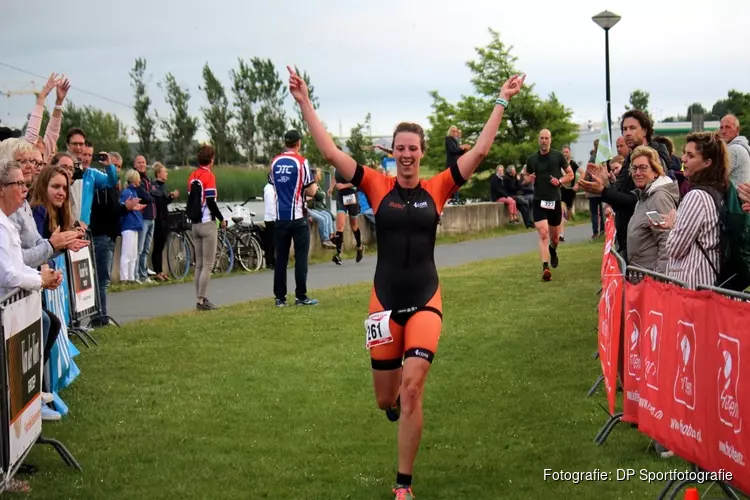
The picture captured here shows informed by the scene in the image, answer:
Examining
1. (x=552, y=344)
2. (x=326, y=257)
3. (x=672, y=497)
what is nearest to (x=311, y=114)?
(x=672, y=497)

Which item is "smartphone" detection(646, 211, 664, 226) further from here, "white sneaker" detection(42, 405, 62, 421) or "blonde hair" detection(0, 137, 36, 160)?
"blonde hair" detection(0, 137, 36, 160)

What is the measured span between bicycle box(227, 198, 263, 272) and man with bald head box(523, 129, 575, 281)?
6.16 meters

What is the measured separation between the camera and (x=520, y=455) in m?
7.25

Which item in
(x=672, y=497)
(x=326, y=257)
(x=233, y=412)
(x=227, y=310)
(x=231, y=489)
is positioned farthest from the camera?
(x=326, y=257)

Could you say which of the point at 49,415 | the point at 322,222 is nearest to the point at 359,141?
the point at 322,222

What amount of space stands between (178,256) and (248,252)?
5.59 ft

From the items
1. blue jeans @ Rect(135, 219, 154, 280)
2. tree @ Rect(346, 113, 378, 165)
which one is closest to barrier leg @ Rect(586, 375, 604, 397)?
blue jeans @ Rect(135, 219, 154, 280)

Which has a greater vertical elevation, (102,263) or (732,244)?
(732,244)

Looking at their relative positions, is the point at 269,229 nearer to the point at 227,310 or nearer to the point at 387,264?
the point at 227,310

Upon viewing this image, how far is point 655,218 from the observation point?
29.9 ft

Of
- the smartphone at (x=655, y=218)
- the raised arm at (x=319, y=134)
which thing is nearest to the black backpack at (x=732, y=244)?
the smartphone at (x=655, y=218)

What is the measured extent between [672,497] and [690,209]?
2.37 m

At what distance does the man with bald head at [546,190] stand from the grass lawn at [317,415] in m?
3.77

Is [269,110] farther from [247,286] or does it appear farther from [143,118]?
[247,286]
